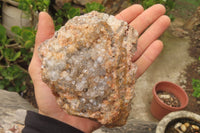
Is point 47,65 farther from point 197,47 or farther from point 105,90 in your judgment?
point 197,47

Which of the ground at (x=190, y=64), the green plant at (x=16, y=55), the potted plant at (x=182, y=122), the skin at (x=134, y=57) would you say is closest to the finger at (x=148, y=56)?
the skin at (x=134, y=57)

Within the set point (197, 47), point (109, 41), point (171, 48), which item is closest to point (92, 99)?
point (109, 41)

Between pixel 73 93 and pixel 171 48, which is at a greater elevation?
pixel 73 93

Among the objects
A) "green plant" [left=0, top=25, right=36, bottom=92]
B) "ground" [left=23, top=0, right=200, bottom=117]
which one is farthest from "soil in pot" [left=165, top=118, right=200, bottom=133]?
"green plant" [left=0, top=25, right=36, bottom=92]

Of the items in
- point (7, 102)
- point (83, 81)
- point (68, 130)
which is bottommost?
point (7, 102)

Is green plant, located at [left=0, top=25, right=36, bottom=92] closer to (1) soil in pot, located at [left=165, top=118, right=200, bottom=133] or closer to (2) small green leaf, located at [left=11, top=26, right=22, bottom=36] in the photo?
(2) small green leaf, located at [left=11, top=26, right=22, bottom=36]
